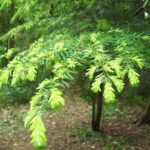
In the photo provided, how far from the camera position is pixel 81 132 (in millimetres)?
7820

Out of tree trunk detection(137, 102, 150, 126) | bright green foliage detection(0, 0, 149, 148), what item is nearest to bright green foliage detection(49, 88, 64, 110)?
bright green foliage detection(0, 0, 149, 148)

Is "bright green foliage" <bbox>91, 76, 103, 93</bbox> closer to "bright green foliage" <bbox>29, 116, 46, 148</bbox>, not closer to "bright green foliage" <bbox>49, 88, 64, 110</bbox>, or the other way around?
"bright green foliage" <bbox>49, 88, 64, 110</bbox>

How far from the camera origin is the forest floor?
7285mm

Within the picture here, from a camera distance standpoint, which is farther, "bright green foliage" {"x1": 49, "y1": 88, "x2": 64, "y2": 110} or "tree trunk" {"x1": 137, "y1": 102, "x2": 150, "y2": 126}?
"tree trunk" {"x1": 137, "y1": 102, "x2": 150, "y2": 126}

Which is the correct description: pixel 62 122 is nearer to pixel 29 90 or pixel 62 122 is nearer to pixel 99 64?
pixel 29 90

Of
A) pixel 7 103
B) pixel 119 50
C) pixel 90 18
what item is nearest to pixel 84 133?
pixel 90 18

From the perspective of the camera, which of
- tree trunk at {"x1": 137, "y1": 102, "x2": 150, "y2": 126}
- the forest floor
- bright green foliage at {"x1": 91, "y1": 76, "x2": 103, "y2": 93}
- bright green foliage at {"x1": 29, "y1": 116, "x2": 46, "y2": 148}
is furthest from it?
tree trunk at {"x1": 137, "y1": 102, "x2": 150, "y2": 126}

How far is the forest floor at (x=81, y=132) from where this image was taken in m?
7.29

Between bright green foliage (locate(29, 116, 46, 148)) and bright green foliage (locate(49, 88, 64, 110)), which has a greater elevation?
bright green foliage (locate(49, 88, 64, 110))

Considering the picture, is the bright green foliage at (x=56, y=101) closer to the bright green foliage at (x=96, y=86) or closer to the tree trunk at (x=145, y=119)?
the bright green foliage at (x=96, y=86)

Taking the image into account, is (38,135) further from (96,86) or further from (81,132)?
(81,132)

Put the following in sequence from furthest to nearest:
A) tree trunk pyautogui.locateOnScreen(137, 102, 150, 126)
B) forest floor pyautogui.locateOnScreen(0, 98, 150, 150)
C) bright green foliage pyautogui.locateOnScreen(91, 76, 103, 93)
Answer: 1. tree trunk pyautogui.locateOnScreen(137, 102, 150, 126)
2. forest floor pyautogui.locateOnScreen(0, 98, 150, 150)
3. bright green foliage pyautogui.locateOnScreen(91, 76, 103, 93)

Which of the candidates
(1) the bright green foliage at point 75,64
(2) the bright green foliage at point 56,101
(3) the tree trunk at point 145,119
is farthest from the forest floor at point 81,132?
(2) the bright green foliage at point 56,101

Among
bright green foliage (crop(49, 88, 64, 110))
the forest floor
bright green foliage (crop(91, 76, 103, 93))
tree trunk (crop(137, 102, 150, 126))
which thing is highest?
bright green foliage (crop(91, 76, 103, 93))
